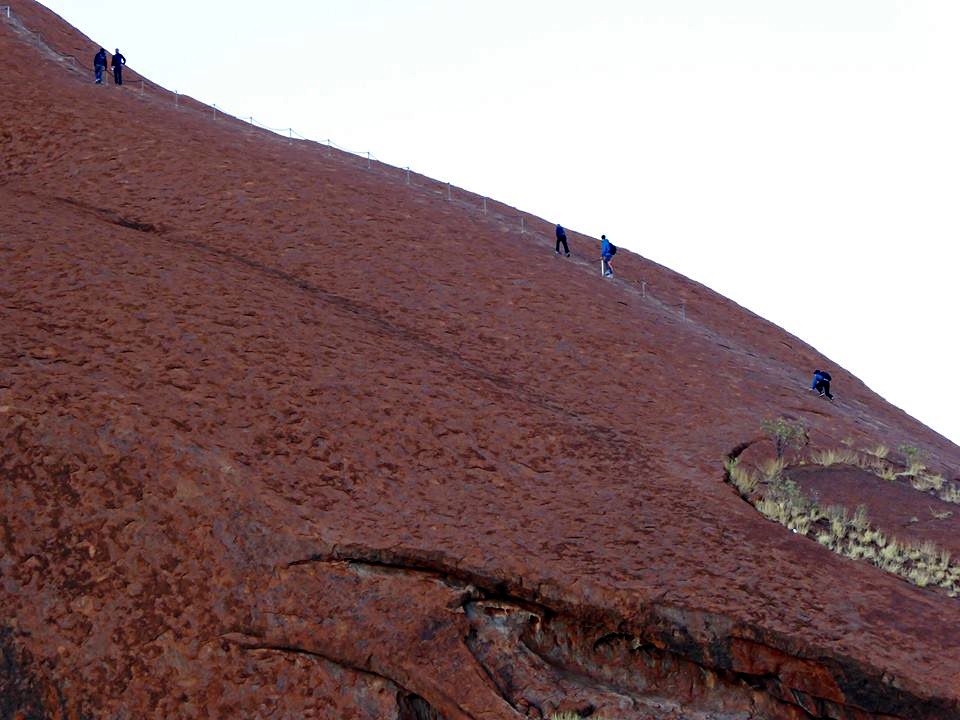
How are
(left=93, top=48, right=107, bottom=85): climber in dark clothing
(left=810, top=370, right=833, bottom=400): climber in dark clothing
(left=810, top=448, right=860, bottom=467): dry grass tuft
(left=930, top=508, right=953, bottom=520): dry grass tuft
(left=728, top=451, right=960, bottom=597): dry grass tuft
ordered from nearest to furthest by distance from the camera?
(left=728, top=451, right=960, bottom=597): dry grass tuft
(left=930, top=508, right=953, bottom=520): dry grass tuft
(left=810, top=448, right=860, bottom=467): dry grass tuft
(left=810, top=370, right=833, bottom=400): climber in dark clothing
(left=93, top=48, right=107, bottom=85): climber in dark clothing

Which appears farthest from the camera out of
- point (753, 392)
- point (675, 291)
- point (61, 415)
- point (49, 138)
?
point (675, 291)

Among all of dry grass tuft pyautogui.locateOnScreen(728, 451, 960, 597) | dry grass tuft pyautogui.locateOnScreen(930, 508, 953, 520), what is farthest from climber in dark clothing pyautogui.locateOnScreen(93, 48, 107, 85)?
dry grass tuft pyautogui.locateOnScreen(930, 508, 953, 520)

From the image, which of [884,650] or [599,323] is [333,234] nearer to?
[599,323]

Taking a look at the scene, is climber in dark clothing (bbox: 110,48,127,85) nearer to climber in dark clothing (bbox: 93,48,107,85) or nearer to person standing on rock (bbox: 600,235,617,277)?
climber in dark clothing (bbox: 93,48,107,85)

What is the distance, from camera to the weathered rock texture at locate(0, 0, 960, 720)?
1109 cm

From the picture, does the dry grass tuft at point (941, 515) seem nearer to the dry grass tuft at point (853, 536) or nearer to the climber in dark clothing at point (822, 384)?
the dry grass tuft at point (853, 536)

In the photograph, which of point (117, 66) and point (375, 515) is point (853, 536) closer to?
point (375, 515)

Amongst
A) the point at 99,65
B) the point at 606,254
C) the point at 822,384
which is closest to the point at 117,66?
the point at 99,65

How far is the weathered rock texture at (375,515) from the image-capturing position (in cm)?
1109

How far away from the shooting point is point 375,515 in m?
12.5

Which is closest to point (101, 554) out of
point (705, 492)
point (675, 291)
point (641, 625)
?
point (641, 625)

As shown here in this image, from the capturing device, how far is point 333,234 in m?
20.0

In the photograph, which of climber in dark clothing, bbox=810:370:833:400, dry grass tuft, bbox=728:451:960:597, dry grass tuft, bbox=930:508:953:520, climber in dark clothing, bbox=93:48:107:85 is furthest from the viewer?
climber in dark clothing, bbox=93:48:107:85

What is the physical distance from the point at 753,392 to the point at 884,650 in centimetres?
779
